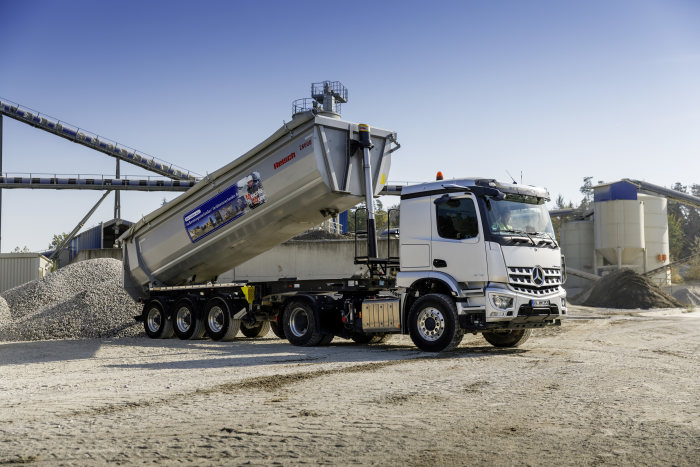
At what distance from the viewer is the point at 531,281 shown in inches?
462

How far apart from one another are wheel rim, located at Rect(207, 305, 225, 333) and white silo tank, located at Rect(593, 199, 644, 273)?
115ft

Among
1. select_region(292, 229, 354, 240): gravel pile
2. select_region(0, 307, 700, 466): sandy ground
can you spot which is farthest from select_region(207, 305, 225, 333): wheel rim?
select_region(292, 229, 354, 240): gravel pile

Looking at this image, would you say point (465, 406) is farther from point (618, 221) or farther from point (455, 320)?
point (618, 221)

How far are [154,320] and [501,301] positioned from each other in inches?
382

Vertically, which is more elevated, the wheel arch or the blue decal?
the blue decal

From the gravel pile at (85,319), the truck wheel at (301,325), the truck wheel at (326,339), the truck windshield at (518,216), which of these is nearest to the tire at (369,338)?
the truck wheel at (326,339)

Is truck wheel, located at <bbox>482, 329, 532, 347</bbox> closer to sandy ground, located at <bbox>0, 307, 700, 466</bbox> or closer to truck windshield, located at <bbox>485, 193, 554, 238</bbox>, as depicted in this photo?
sandy ground, located at <bbox>0, 307, 700, 466</bbox>

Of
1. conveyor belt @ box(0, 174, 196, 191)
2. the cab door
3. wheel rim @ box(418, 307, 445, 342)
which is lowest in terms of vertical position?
wheel rim @ box(418, 307, 445, 342)

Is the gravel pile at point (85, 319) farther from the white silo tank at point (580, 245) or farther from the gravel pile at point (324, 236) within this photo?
the white silo tank at point (580, 245)

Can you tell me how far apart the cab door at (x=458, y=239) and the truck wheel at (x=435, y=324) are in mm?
547

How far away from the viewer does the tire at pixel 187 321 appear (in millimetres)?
16266

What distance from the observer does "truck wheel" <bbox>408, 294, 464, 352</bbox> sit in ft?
38.3

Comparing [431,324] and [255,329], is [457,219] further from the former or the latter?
[255,329]

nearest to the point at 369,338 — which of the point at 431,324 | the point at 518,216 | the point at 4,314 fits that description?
the point at 431,324
